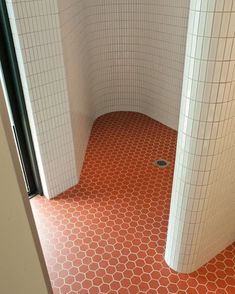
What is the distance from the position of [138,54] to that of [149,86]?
1.25ft

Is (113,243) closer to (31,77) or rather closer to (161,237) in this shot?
(161,237)

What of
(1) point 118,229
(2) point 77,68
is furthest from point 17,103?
(1) point 118,229

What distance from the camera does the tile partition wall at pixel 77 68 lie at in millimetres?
2311

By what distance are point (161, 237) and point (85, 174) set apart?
0.96m

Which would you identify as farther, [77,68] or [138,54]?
[138,54]

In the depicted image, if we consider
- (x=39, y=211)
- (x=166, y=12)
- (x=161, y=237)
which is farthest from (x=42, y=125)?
(x=166, y=12)

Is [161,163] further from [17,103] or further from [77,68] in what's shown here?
[17,103]

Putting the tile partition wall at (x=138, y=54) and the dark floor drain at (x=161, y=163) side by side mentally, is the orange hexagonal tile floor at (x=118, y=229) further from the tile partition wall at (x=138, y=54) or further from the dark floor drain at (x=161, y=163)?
the tile partition wall at (x=138, y=54)

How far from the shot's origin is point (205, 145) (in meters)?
1.49

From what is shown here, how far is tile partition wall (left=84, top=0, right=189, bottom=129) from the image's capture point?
3102mm

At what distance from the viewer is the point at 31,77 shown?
2.08 m

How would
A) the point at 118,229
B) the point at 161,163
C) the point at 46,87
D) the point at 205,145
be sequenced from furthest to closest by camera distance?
1. the point at 161,163
2. the point at 118,229
3. the point at 46,87
4. the point at 205,145

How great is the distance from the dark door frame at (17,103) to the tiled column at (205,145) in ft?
3.93

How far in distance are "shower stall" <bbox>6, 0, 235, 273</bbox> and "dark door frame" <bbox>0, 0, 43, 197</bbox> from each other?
0.19 ft
